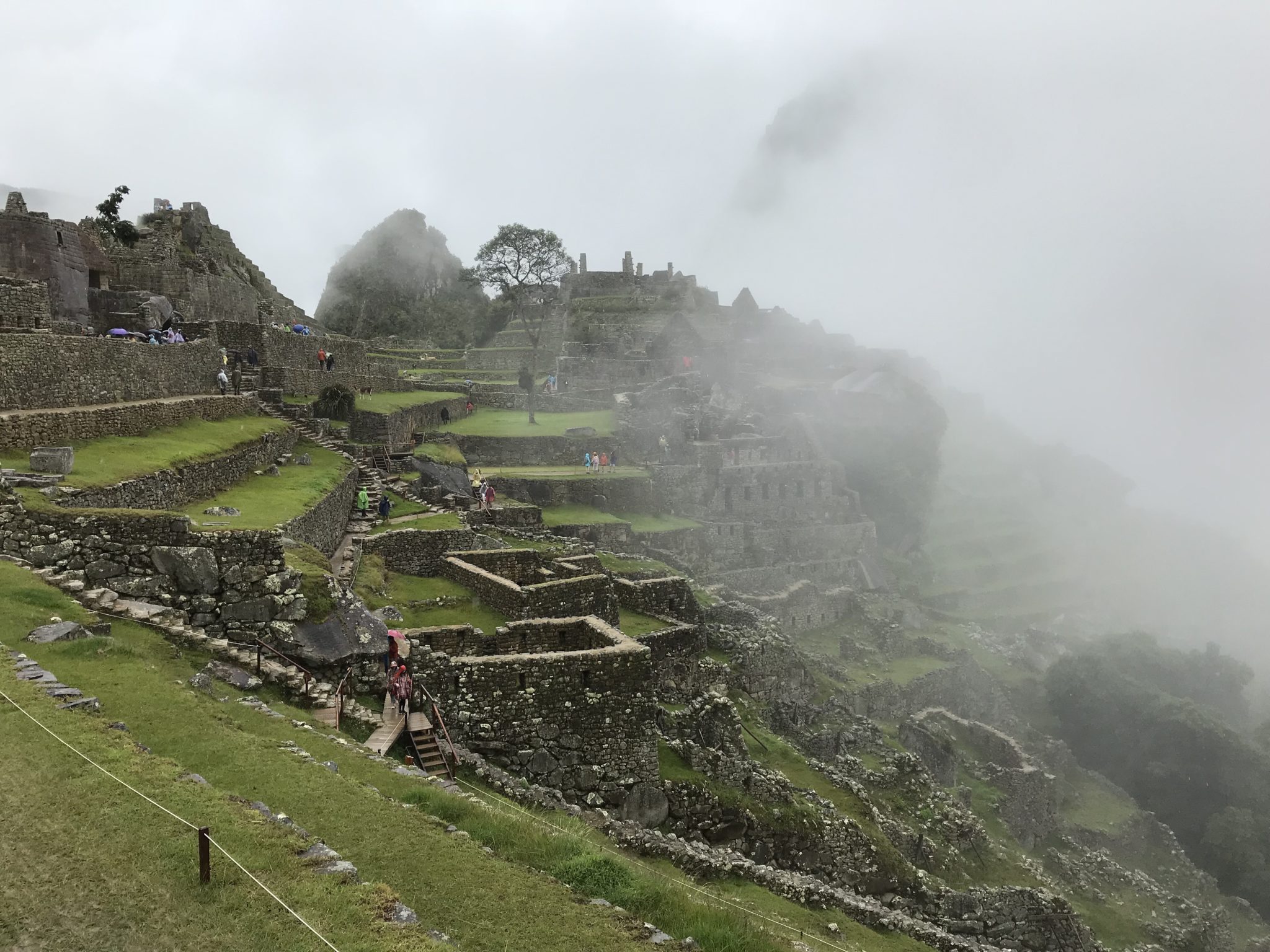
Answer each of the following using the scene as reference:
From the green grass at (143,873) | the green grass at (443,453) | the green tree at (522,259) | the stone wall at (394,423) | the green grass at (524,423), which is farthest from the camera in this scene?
the green tree at (522,259)

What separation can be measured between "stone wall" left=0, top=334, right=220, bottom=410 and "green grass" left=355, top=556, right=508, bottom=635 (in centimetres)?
772

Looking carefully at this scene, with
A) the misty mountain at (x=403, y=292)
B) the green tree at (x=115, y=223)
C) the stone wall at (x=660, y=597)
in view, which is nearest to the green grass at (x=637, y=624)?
the stone wall at (x=660, y=597)

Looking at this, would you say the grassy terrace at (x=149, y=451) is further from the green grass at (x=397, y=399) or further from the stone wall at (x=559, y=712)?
the green grass at (x=397, y=399)

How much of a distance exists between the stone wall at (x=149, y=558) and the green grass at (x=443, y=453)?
20.8 meters

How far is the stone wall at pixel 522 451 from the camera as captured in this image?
128 feet

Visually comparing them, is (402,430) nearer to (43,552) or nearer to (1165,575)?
(43,552)

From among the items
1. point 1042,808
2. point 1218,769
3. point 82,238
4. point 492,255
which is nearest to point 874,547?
point 1218,769

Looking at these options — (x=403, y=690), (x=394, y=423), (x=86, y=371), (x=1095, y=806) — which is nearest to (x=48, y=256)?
(x=86, y=371)

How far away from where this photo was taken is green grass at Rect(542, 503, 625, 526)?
30.6m

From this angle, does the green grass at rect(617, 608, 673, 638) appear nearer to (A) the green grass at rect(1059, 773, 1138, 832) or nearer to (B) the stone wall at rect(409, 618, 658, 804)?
(B) the stone wall at rect(409, 618, 658, 804)

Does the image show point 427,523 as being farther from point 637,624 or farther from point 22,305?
point 22,305

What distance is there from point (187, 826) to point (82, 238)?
115 feet

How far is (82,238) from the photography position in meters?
32.7

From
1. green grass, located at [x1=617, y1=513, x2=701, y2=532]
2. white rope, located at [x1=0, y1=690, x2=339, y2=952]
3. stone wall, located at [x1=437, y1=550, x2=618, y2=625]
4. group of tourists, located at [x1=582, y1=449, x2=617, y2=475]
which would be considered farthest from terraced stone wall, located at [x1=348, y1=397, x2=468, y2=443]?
white rope, located at [x1=0, y1=690, x2=339, y2=952]
